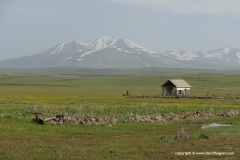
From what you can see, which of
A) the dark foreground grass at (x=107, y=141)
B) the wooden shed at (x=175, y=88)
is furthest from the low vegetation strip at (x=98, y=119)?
the wooden shed at (x=175, y=88)

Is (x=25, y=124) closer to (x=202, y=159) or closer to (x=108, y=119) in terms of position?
(x=108, y=119)

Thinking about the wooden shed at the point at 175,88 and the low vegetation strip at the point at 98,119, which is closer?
the low vegetation strip at the point at 98,119

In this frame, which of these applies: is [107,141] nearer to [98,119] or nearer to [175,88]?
[98,119]

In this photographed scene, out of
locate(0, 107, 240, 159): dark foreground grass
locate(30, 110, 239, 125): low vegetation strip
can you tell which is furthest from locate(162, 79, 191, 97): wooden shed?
locate(0, 107, 240, 159): dark foreground grass

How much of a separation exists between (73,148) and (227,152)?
28.3 feet

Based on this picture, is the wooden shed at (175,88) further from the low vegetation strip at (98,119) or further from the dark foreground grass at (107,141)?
the dark foreground grass at (107,141)

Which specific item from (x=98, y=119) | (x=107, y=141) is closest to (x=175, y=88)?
(x=98, y=119)

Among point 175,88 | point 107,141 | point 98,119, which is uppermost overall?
point 175,88

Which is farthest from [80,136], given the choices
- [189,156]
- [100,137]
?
[189,156]

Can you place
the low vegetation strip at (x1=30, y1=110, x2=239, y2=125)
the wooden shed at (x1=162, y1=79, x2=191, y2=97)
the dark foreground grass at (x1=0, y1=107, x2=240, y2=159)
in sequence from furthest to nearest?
1. the wooden shed at (x1=162, y1=79, x2=191, y2=97)
2. the low vegetation strip at (x1=30, y1=110, x2=239, y2=125)
3. the dark foreground grass at (x1=0, y1=107, x2=240, y2=159)

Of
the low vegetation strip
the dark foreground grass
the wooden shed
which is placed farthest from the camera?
the wooden shed

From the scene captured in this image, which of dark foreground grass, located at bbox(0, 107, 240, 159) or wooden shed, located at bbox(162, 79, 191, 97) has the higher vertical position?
wooden shed, located at bbox(162, 79, 191, 97)

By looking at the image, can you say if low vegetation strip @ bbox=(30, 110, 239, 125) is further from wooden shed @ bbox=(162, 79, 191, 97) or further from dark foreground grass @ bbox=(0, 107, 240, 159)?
wooden shed @ bbox=(162, 79, 191, 97)

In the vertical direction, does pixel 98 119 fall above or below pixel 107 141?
above
